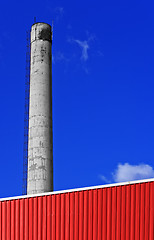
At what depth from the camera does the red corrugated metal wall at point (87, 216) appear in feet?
44.7

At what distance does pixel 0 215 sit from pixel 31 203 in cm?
140

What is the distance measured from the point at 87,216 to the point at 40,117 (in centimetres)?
1313

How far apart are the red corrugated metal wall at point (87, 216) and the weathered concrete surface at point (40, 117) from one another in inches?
401

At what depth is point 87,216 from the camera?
46.5ft

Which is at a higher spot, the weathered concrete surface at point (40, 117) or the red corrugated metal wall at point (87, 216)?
the weathered concrete surface at point (40, 117)

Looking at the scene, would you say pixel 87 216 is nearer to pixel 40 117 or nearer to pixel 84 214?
pixel 84 214

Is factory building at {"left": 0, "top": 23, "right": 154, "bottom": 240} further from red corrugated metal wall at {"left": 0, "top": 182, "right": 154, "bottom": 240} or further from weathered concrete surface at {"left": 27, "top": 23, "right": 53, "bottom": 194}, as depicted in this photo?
weathered concrete surface at {"left": 27, "top": 23, "right": 53, "bottom": 194}

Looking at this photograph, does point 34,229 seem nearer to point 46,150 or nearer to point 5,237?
point 5,237

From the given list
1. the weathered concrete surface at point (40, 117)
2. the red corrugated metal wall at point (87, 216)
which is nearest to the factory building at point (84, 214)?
the red corrugated metal wall at point (87, 216)

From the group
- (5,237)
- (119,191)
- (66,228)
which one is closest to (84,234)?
(66,228)

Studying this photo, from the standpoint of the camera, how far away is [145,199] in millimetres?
13664

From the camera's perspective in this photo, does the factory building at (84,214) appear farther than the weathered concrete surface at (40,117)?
No

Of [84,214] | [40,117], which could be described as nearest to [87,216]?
[84,214]

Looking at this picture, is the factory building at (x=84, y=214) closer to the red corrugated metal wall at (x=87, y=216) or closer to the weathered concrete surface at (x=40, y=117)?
the red corrugated metal wall at (x=87, y=216)
